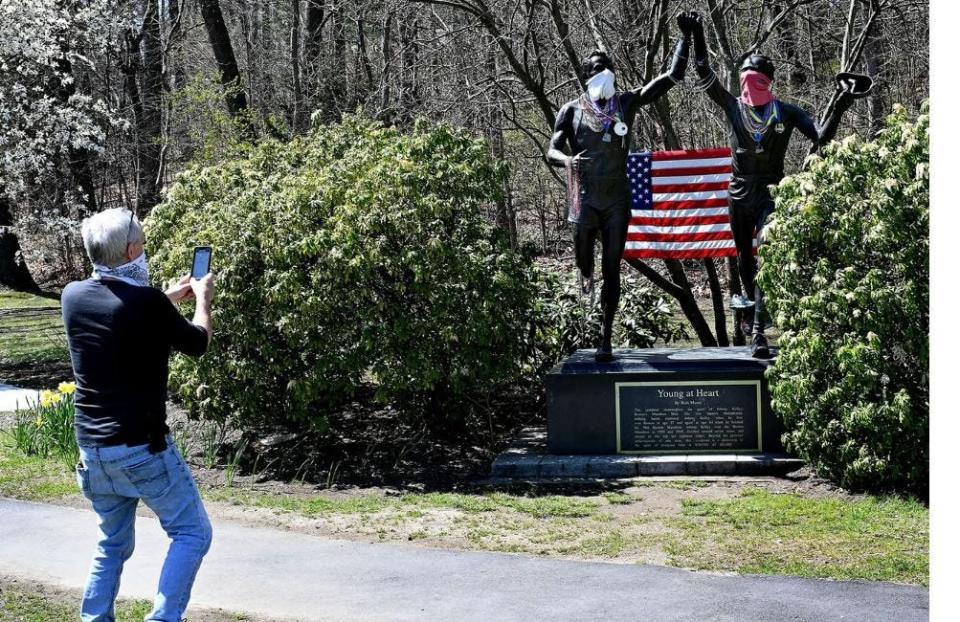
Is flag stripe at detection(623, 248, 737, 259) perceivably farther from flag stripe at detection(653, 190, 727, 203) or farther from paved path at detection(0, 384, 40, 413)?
paved path at detection(0, 384, 40, 413)

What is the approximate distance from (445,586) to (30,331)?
615 inches

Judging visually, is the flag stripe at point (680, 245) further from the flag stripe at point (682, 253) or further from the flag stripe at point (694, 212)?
the flag stripe at point (694, 212)

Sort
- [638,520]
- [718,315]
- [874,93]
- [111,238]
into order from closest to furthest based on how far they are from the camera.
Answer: [111,238] < [638,520] < [718,315] < [874,93]

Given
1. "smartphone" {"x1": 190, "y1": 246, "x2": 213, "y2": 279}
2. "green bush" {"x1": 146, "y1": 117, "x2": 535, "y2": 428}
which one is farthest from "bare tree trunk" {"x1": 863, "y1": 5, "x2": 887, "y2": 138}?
"smartphone" {"x1": 190, "y1": 246, "x2": 213, "y2": 279}

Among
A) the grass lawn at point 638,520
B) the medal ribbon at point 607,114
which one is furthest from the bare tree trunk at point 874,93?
the grass lawn at point 638,520

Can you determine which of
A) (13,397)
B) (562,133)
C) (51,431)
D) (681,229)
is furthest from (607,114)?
(13,397)

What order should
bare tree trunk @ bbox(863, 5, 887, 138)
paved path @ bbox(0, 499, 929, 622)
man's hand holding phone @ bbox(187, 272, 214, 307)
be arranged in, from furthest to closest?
bare tree trunk @ bbox(863, 5, 887, 138)
paved path @ bbox(0, 499, 929, 622)
man's hand holding phone @ bbox(187, 272, 214, 307)

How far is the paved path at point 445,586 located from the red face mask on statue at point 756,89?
4.41 metres

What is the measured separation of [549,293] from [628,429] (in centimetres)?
285

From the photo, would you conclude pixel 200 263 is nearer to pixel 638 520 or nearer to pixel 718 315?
pixel 638 520

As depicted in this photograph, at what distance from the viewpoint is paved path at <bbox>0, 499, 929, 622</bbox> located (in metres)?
5.57

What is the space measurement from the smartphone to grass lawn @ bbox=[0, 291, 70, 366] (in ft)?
38.1

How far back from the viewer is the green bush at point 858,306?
7.51 metres

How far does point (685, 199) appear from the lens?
38.2ft
